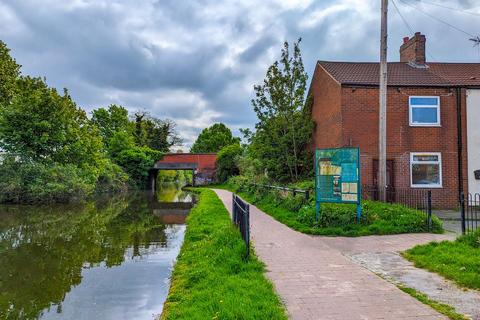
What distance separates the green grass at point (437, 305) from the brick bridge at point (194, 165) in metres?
44.6

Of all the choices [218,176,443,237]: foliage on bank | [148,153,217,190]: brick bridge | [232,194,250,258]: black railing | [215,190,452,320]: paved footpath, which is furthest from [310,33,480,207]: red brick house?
[148,153,217,190]: brick bridge

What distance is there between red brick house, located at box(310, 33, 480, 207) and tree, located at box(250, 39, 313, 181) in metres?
3.25

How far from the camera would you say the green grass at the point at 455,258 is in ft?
18.5

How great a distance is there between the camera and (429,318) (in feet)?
13.8

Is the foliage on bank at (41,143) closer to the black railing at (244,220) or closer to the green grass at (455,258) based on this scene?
the black railing at (244,220)

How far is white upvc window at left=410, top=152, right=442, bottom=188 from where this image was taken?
54.8ft

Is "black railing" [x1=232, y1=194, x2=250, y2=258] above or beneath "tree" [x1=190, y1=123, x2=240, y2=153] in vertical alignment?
beneath

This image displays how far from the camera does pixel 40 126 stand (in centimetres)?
2539

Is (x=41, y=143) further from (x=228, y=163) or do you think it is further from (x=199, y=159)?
(x=199, y=159)

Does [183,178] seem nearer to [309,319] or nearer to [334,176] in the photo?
[334,176]

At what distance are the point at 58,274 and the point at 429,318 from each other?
275 inches

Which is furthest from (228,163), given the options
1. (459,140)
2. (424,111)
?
(459,140)

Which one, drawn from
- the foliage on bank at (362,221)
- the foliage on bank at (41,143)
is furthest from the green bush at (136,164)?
the foliage on bank at (362,221)

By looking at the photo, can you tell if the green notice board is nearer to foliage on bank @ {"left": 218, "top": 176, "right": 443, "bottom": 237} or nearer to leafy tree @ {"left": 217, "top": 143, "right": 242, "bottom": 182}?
foliage on bank @ {"left": 218, "top": 176, "right": 443, "bottom": 237}
